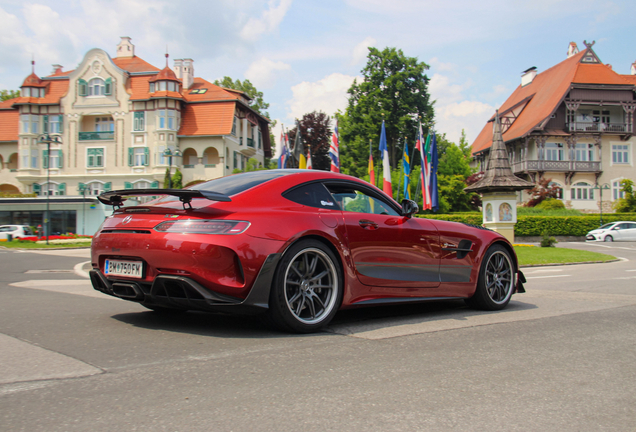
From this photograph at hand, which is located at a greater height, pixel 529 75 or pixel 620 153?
pixel 529 75

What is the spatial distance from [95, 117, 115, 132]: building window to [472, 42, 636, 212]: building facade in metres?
39.1

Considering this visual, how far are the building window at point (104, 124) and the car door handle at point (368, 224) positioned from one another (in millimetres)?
48730

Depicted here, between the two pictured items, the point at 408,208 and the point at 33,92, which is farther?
the point at 33,92

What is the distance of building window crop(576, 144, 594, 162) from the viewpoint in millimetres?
53503

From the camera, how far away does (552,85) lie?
180ft

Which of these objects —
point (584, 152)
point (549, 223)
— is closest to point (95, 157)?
point (549, 223)

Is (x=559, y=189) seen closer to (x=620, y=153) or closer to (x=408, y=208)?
(x=620, y=153)

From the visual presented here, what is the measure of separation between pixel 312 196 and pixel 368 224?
59 centimetres

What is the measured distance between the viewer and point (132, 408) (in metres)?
2.49

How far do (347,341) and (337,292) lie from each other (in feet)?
1.72

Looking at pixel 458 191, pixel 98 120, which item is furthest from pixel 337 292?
pixel 98 120

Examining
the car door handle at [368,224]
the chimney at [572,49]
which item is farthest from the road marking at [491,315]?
the chimney at [572,49]

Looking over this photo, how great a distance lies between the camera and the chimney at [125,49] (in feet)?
175

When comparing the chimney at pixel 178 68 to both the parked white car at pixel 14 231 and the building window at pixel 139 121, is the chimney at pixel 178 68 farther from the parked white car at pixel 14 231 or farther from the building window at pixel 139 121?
the parked white car at pixel 14 231
